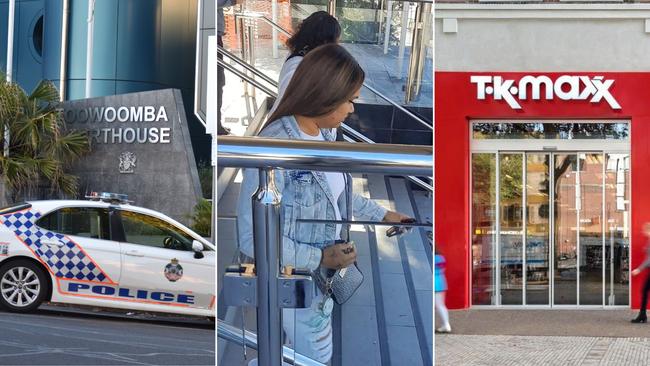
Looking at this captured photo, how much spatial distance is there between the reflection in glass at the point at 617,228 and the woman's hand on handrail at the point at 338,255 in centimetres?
1160

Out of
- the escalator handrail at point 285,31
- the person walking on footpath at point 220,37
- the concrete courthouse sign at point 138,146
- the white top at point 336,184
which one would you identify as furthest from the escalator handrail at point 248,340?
the concrete courthouse sign at point 138,146

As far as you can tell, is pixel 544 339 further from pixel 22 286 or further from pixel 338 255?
pixel 338 255

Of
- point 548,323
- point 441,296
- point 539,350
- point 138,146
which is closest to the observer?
point 539,350

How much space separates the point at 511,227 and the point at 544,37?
9.02 feet

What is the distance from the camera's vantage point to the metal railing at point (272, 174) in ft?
6.71

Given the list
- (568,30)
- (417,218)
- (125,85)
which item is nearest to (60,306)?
(125,85)

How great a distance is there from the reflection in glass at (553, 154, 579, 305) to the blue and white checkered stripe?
6.49m

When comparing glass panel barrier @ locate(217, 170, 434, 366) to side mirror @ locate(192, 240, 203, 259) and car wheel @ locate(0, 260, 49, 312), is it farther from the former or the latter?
car wheel @ locate(0, 260, 49, 312)

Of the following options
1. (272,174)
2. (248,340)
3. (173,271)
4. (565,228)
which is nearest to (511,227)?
(565,228)

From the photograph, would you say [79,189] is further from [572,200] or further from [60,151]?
[572,200]

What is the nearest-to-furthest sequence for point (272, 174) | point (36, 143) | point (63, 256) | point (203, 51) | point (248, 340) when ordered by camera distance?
1. point (272, 174)
2. point (248, 340)
3. point (203, 51)
4. point (63, 256)
5. point (36, 143)

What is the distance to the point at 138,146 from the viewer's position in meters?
15.5

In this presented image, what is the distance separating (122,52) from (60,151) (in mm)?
2809

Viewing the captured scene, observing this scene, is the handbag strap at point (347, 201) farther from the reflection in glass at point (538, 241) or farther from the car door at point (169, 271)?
the reflection in glass at point (538, 241)
